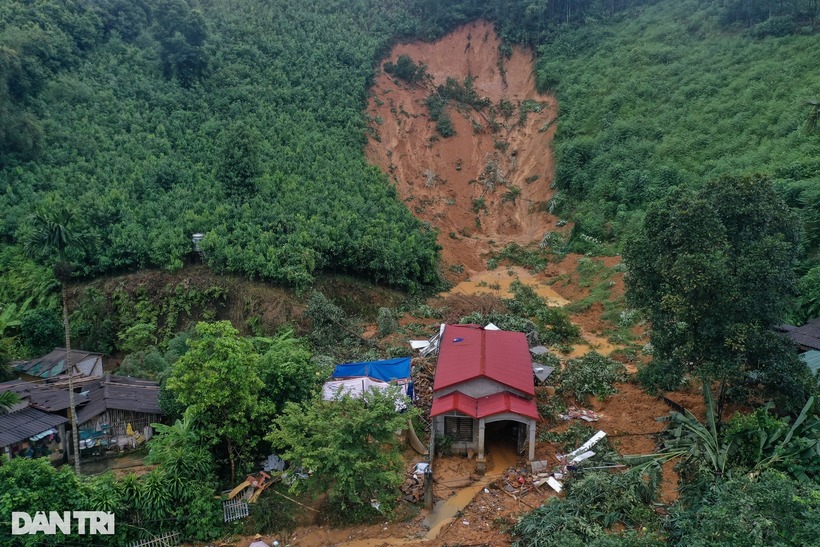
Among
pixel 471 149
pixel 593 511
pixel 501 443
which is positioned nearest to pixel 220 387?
pixel 501 443

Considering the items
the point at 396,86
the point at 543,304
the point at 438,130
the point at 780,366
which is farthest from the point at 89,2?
the point at 780,366

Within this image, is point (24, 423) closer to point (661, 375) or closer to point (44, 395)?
point (44, 395)

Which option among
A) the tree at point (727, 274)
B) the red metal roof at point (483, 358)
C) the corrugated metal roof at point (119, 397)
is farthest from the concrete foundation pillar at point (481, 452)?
the corrugated metal roof at point (119, 397)

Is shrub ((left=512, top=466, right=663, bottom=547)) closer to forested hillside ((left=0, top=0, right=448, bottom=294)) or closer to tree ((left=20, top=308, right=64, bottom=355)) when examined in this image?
forested hillside ((left=0, top=0, right=448, bottom=294))

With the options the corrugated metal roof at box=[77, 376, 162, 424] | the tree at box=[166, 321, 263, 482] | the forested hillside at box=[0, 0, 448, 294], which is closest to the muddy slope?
the forested hillside at box=[0, 0, 448, 294]

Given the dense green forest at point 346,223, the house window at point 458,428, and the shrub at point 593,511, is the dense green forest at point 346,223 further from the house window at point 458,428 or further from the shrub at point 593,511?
the house window at point 458,428
